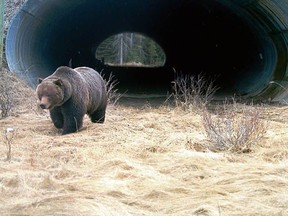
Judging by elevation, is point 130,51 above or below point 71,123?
below

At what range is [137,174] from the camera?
4.34 metres

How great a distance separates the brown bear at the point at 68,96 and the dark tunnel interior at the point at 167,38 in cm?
322

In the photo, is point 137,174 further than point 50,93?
No

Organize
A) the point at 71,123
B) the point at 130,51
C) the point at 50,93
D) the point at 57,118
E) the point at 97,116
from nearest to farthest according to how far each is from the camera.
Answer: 1. the point at 50,93
2. the point at 71,123
3. the point at 57,118
4. the point at 97,116
5. the point at 130,51

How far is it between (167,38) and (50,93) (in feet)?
47.7

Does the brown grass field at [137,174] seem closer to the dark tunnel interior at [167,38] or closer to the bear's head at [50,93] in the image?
the bear's head at [50,93]

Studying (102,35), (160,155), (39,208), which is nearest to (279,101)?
(160,155)

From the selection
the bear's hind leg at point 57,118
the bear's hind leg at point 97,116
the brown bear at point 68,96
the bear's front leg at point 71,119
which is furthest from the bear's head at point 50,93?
the bear's hind leg at point 97,116

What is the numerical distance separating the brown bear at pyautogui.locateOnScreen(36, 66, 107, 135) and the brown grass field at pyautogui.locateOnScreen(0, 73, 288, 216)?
0.66ft

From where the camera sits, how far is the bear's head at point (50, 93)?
6.28 metres

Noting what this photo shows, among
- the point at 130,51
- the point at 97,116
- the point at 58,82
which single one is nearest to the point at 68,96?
the point at 58,82

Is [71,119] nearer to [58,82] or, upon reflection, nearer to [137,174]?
[58,82]

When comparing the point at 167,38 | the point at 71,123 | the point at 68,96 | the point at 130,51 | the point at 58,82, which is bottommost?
the point at 130,51

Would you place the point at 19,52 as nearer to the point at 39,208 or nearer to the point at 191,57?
the point at 39,208
